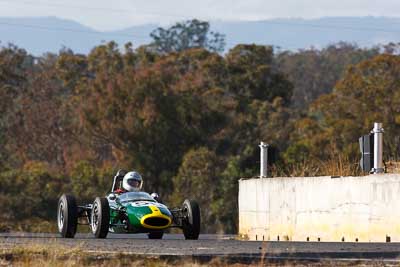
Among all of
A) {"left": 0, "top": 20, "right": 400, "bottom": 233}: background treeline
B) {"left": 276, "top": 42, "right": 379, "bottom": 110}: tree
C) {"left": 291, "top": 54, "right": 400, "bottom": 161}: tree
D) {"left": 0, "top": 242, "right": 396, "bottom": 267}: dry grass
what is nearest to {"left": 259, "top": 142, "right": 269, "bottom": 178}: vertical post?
{"left": 0, "top": 242, "right": 396, "bottom": 267}: dry grass

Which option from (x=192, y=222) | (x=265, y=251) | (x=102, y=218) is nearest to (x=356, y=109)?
(x=192, y=222)

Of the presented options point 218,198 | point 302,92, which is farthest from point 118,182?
point 302,92

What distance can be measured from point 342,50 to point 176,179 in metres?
95.7

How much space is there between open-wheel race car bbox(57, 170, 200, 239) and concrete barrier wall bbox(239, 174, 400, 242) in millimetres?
2692

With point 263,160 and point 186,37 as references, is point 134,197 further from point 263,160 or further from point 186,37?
point 186,37

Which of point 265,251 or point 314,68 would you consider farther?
point 314,68

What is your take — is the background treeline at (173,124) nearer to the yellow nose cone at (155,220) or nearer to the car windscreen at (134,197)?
the car windscreen at (134,197)

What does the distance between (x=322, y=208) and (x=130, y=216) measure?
4198 mm

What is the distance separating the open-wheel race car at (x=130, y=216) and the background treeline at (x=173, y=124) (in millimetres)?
35139

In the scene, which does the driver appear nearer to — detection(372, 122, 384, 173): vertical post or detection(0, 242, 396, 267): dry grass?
detection(372, 122, 384, 173): vertical post

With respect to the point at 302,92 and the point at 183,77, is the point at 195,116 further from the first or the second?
the point at 302,92

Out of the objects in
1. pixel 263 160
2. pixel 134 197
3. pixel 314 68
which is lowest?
pixel 134 197

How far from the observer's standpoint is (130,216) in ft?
74.3

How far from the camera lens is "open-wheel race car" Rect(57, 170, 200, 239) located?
2239 centimetres
